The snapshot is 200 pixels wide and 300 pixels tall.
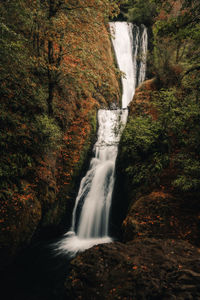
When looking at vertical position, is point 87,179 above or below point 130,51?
below

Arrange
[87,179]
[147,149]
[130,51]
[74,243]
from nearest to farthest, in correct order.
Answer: [147,149] < [74,243] < [87,179] < [130,51]

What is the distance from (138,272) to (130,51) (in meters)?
20.7

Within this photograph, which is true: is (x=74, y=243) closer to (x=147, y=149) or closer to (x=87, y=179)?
(x=87, y=179)

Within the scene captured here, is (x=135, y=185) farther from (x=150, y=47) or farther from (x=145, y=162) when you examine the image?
(x=150, y=47)

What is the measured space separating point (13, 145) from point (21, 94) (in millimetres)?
1936

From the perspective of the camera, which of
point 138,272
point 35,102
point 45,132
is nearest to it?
point 138,272

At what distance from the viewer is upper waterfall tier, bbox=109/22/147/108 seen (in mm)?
18172

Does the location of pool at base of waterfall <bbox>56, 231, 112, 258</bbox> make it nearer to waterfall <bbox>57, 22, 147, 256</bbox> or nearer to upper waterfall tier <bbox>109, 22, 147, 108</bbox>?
waterfall <bbox>57, 22, 147, 256</bbox>

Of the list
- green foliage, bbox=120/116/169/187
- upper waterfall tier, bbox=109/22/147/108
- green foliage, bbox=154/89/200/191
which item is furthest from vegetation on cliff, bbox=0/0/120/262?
upper waterfall tier, bbox=109/22/147/108

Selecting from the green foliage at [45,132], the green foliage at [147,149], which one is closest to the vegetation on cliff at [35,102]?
the green foliage at [45,132]

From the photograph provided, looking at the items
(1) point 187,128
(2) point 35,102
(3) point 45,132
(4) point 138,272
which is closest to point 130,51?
(2) point 35,102

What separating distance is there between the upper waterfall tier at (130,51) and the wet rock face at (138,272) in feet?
52.3

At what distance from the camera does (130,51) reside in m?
19.0

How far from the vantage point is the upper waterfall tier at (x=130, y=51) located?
18172mm
